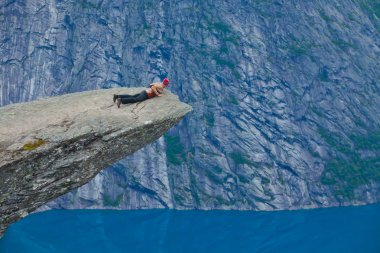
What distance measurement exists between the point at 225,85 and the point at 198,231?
163 ft

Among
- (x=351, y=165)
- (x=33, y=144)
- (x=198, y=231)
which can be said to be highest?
(x=33, y=144)

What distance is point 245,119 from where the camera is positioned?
11506cm

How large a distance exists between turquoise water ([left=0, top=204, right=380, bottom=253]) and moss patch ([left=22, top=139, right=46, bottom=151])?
1769 inches

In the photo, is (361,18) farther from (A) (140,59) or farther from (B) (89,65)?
(B) (89,65)

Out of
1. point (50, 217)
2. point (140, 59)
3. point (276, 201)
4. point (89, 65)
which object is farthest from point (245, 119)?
point (50, 217)

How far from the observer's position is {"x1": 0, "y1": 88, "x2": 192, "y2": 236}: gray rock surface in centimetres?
1733

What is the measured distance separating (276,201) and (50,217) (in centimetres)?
4894

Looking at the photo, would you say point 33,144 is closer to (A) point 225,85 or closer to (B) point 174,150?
(B) point 174,150

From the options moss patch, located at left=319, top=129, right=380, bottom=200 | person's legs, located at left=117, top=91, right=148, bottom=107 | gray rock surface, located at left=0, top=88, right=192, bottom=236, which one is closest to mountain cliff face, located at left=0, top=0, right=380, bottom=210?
moss patch, located at left=319, top=129, right=380, bottom=200

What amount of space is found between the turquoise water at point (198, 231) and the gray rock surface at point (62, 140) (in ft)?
142

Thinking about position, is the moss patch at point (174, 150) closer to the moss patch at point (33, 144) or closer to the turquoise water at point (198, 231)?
the turquoise water at point (198, 231)

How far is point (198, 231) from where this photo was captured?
79.8 metres

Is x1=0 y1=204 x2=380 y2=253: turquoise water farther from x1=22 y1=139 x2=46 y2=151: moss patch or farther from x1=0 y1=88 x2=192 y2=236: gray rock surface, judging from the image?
x1=22 y1=139 x2=46 y2=151: moss patch

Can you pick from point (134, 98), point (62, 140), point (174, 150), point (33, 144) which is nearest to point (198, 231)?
point (174, 150)
